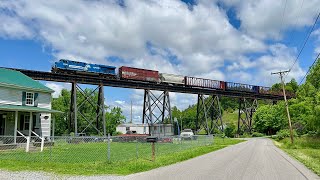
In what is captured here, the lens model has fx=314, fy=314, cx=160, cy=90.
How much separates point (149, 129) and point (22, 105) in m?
22.7

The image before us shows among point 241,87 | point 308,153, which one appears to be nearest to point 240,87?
point 241,87

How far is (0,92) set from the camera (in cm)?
2556

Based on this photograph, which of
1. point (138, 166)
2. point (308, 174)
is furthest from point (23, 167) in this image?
point (308, 174)

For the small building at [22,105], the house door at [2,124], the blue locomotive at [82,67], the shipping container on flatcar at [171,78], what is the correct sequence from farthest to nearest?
the shipping container on flatcar at [171,78]
the blue locomotive at [82,67]
the house door at [2,124]
the small building at [22,105]

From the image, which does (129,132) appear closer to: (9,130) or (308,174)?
(9,130)

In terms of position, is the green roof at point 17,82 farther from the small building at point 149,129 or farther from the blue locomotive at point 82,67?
the small building at point 149,129

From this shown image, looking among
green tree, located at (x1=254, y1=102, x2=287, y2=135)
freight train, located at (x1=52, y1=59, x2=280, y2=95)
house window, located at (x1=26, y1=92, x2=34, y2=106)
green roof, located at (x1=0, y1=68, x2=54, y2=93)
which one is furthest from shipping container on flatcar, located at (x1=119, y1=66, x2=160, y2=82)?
green tree, located at (x1=254, y1=102, x2=287, y2=135)

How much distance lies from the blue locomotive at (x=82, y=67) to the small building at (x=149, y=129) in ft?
32.8

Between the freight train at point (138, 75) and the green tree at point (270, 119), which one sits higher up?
the freight train at point (138, 75)

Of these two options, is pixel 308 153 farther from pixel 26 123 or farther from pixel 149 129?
pixel 149 129

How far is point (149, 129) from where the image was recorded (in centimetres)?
4675

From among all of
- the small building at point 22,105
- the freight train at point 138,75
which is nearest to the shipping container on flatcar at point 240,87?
the freight train at point 138,75

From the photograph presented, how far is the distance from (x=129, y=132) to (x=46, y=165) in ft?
124

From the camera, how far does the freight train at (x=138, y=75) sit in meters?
38.3
